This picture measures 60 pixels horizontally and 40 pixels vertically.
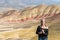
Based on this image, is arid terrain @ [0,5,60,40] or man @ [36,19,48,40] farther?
arid terrain @ [0,5,60,40]

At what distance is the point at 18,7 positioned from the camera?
20422mm

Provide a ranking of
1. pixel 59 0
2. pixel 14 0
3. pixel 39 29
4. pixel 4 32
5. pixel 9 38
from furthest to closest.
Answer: pixel 14 0, pixel 59 0, pixel 4 32, pixel 9 38, pixel 39 29

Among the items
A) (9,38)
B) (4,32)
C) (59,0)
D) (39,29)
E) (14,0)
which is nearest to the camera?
(39,29)

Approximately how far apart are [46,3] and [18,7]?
2.17m

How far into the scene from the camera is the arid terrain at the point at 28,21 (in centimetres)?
1722

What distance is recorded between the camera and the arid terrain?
56.5 feet

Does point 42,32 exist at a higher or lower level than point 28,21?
lower

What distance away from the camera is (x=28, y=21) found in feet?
64.9

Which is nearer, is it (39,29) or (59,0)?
(39,29)

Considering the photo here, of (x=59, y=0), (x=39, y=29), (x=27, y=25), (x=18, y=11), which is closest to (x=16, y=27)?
(x=27, y=25)

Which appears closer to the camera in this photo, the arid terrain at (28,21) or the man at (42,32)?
the man at (42,32)

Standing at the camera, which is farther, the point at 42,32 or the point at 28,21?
the point at 28,21

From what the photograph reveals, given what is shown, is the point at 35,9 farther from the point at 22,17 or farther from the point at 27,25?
the point at 27,25

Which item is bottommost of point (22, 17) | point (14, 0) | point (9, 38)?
point (9, 38)
